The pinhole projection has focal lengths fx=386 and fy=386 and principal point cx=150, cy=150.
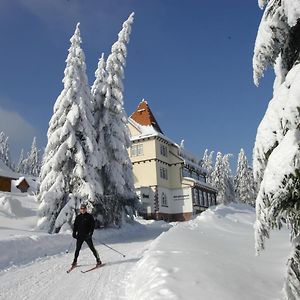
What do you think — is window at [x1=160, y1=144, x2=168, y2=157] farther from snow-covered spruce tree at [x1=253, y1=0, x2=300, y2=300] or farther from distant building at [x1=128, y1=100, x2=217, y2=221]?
snow-covered spruce tree at [x1=253, y1=0, x2=300, y2=300]

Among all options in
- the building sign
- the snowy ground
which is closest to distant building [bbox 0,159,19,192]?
the building sign

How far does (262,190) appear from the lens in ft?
13.8

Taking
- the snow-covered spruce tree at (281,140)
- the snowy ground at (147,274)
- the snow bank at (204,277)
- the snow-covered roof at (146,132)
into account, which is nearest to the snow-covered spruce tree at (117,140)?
the snowy ground at (147,274)

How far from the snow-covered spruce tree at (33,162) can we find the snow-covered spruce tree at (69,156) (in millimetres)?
82060

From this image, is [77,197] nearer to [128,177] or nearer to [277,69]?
[128,177]

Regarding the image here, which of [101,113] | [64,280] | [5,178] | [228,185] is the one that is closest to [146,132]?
[5,178]

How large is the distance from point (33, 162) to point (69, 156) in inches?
3390

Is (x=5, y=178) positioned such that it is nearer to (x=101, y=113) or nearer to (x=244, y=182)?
(x=101, y=113)

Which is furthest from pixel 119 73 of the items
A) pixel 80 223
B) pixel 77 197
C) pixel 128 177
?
pixel 80 223

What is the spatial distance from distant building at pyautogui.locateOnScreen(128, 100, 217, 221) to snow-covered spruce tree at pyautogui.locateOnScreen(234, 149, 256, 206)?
25497mm

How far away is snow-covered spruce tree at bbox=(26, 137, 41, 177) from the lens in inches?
4017

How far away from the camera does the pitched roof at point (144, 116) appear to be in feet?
164

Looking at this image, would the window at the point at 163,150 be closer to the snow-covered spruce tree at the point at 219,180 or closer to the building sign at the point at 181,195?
the building sign at the point at 181,195

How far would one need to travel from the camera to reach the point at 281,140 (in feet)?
13.8
